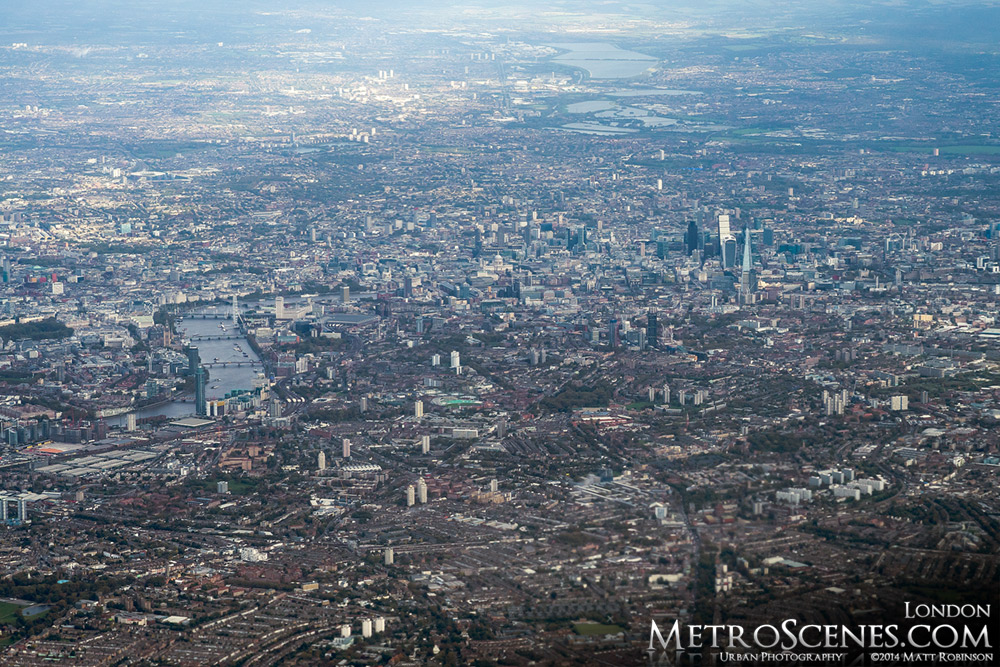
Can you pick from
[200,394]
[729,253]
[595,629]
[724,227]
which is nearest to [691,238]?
[724,227]

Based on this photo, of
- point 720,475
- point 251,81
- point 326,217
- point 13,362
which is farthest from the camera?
point 251,81

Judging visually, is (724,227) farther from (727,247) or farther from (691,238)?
(727,247)

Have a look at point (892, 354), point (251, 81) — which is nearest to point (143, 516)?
point (892, 354)

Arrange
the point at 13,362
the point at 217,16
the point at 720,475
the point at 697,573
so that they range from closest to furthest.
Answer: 1. the point at 697,573
2. the point at 720,475
3. the point at 13,362
4. the point at 217,16

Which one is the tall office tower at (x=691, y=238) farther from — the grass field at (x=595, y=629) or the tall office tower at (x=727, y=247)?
the grass field at (x=595, y=629)

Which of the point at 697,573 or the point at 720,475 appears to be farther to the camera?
the point at 720,475

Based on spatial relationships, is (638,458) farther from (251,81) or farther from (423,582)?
(251,81)

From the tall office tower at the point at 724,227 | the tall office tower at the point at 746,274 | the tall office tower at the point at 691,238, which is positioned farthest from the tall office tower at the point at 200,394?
the tall office tower at the point at 724,227
